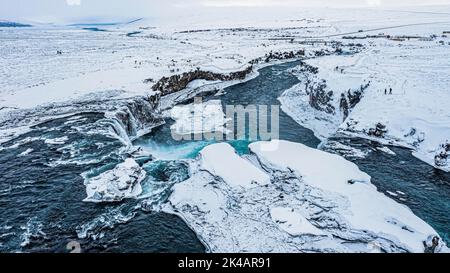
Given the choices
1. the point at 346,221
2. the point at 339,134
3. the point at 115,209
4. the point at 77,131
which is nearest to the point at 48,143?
the point at 77,131

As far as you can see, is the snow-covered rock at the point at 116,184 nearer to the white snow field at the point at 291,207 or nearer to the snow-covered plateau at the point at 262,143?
the snow-covered plateau at the point at 262,143

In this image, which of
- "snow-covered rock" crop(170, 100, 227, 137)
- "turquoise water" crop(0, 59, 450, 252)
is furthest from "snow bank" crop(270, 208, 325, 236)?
"snow-covered rock" crop(170, 100, 227, 137)

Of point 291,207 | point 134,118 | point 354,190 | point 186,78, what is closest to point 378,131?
point 354,190

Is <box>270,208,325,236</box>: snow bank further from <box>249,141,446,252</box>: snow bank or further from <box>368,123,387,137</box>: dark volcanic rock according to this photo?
<box>368,123,387,137</box>: dark volcanic rock

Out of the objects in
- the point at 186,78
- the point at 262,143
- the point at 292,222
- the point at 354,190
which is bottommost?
the point at 292,222

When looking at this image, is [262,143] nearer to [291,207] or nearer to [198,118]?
[291,207]

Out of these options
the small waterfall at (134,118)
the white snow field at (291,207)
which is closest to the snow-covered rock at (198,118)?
the small waterfall at (134,118)
